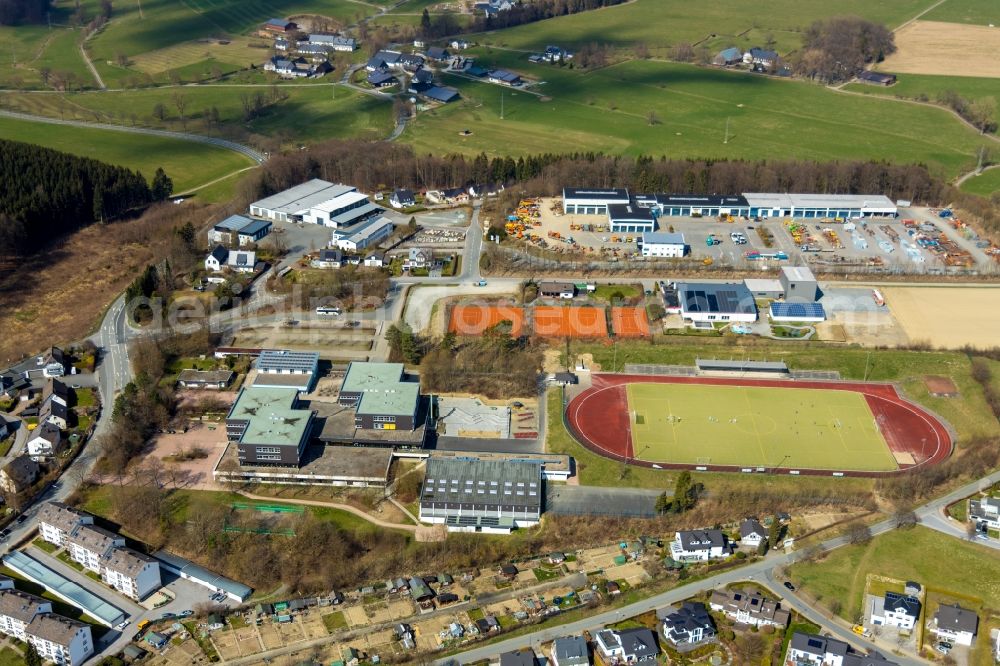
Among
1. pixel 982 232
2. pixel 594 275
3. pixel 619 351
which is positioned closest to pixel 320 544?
pixel 619 351

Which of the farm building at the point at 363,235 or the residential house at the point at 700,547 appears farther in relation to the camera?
the farm building at the point at 363,235

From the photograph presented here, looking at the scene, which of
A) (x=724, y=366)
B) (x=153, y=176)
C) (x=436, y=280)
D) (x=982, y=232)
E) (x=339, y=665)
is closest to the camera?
(x=339, y=665)

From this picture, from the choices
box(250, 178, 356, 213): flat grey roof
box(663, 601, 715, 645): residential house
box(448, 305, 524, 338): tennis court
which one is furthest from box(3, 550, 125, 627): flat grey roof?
box(250, 178, 356, 213): flat grey roof

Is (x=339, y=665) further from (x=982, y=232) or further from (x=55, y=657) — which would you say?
(x=982, y=232)

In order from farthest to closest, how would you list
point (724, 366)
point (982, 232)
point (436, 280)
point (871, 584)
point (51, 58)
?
point (51, 58) → point (982, 232) → point (436, 280) → point (724, 366) → point (871, 584)

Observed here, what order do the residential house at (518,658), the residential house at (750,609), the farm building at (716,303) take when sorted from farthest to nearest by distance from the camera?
the farm building at (716,303) → the residential house at (750,609) → the residential house at (518,658)

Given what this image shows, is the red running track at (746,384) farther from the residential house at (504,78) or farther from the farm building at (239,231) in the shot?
the residential house at (504,78)

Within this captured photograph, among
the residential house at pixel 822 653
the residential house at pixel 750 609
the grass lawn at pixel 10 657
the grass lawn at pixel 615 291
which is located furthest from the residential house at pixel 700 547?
the grass lawn at pixel 10 657

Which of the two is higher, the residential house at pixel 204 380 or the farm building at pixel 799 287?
the farm building at pixel 799 287
